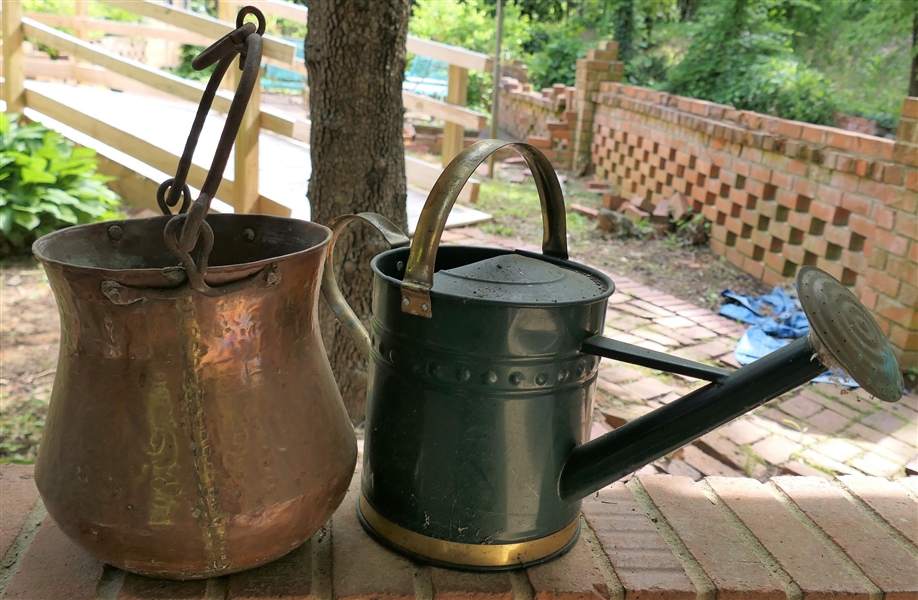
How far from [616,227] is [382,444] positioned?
16.8ft

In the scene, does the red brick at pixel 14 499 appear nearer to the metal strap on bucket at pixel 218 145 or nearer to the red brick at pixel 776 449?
the metal strap on bucket at pixel 218 145

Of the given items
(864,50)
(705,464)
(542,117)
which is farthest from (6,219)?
(864,50)

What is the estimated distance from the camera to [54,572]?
1.06 meters

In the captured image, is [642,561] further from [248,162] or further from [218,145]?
[248,162]

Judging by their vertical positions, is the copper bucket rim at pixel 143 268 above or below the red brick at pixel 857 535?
above

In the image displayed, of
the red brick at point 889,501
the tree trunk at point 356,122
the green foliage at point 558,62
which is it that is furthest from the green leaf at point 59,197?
the green foliage at point 558,62

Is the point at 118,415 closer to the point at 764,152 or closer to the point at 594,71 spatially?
the point at 764,152

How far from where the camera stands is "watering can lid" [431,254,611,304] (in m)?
1.03

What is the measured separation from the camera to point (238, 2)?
21.8 ft

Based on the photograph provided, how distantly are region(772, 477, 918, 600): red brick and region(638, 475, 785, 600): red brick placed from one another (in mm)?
180

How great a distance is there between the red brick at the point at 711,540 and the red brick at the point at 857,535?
180mm

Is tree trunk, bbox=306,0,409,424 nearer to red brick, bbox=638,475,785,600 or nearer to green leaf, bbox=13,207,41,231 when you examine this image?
red brick, bbox=638,475,785,600

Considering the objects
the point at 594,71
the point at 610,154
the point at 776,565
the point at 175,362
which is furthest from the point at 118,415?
the point at 594,71

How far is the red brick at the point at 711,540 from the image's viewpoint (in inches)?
44.3
